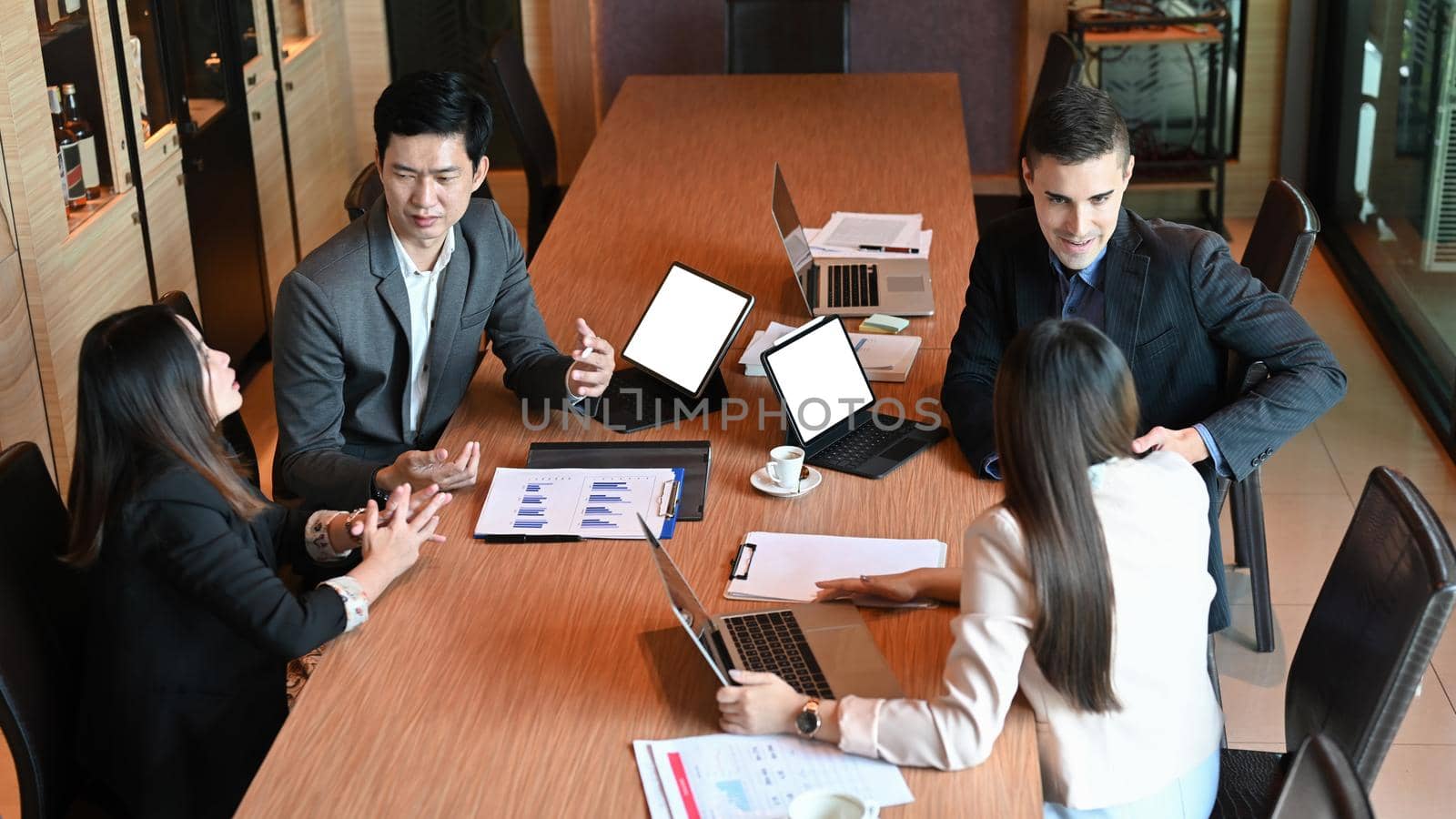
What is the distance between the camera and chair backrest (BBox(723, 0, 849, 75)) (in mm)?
5691

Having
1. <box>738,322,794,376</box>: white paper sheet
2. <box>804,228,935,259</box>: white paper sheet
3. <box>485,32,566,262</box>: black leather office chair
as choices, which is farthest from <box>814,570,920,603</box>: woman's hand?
<box>485,32,566,262</box>: black leather office chair

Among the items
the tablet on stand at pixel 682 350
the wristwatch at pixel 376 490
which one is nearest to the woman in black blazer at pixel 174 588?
the wristwatch at pixel 376 490

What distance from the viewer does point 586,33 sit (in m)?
6.25

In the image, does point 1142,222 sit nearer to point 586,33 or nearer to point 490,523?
point 490,523

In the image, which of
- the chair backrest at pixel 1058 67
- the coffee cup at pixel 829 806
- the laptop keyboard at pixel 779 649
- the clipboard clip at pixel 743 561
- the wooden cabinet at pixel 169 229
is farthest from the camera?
the chair backrest at pixel 1058 67

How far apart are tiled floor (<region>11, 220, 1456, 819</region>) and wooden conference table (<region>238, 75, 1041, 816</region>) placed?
1.01 metres

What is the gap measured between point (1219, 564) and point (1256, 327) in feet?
1.39

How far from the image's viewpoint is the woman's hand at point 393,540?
7.20 ft

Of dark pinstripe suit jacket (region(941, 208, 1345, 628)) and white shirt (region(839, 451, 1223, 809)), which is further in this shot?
dark pinstripe suit jacket (region(941, 208, 1345, 628))

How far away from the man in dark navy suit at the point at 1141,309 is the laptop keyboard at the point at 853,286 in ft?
2.04

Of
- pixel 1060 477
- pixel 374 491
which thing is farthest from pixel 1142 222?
pixel 374 491

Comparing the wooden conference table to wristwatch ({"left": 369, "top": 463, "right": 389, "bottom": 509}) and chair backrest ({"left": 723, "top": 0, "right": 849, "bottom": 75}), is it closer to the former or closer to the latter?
wristwatch ({"left": 369, "top": 463, "right": 389, "bottom": 509})

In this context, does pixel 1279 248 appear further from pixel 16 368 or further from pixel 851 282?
pixel 16 368

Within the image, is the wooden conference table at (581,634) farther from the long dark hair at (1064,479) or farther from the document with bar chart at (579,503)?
the long dark hair at (1064,479)
